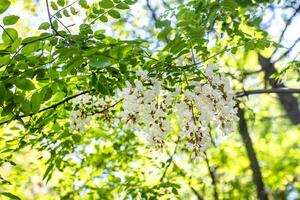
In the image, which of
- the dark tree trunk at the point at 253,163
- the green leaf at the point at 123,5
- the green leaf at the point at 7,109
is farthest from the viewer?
the dark tree trunk at the point at 253,163

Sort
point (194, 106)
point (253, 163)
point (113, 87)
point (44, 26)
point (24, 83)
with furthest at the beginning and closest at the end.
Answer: point (253, 163)
point (113, 87)
point (194, 106)
point (44, 26)
point (24, 83)

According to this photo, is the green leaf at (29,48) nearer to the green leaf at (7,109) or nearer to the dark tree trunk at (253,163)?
the green leaf at (7,109)

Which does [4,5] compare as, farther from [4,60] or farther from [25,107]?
[25,107]

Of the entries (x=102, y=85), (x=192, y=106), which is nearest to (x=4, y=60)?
(x=102, y=85)

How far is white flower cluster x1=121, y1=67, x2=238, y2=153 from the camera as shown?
1527 mm

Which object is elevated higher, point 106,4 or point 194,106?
point 106,4

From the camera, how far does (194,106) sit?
5.26 feet

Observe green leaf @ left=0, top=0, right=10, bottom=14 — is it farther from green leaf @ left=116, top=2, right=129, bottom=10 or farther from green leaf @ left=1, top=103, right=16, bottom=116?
green leaf @ left=116, top=2, right=129, bottom=10

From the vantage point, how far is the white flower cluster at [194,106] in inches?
60.1

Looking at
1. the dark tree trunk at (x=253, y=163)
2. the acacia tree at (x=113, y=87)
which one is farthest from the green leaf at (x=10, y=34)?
the dark tree trunk at (x=253, y=163)

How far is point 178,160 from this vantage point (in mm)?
4715

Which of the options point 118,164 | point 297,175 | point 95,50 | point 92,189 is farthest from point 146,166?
point 95,50

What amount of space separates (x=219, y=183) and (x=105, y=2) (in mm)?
3684

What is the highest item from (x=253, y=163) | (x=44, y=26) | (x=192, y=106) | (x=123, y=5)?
(x=253, y=163)
